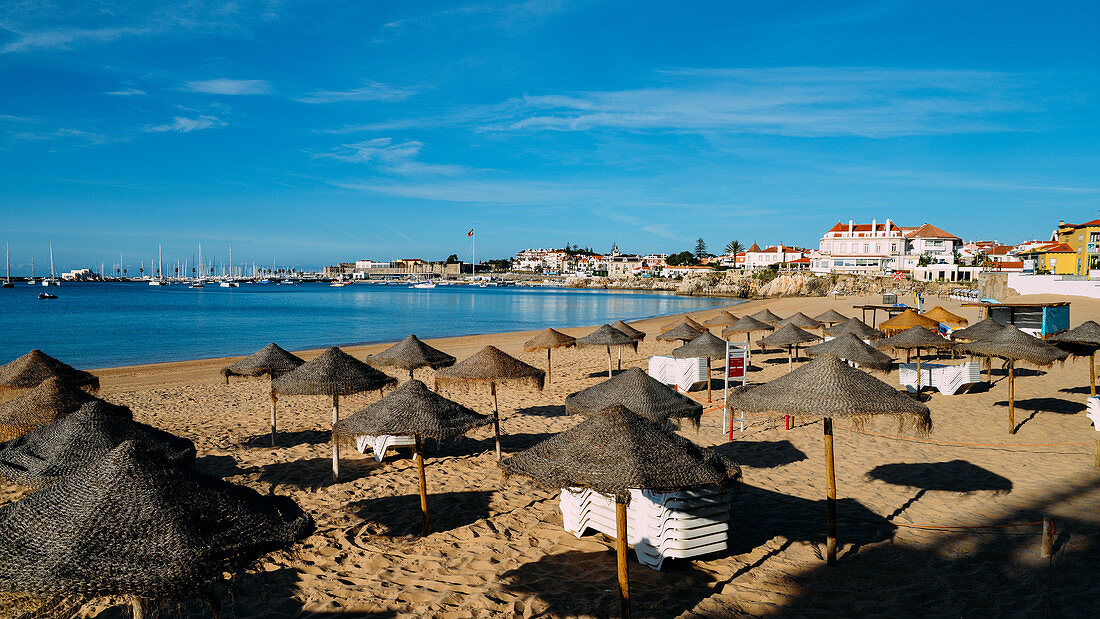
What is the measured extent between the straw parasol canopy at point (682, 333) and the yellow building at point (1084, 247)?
51685 millimetres

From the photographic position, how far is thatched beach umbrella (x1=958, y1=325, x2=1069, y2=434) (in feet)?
36.0

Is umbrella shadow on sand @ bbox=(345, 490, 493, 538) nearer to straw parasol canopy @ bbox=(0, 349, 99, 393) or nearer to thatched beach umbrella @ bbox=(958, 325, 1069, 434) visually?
straw parasol canopy @ bbox=(0, 349, 99, 393)

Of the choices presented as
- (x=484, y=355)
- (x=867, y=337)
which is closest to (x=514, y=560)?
(x=484, y=355)

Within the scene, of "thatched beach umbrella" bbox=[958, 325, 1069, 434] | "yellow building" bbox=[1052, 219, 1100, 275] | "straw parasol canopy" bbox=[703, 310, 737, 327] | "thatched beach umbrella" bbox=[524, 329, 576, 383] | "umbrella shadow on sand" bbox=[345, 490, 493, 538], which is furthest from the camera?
"yellow building" bbox=[1052, 219, 1100, 275]

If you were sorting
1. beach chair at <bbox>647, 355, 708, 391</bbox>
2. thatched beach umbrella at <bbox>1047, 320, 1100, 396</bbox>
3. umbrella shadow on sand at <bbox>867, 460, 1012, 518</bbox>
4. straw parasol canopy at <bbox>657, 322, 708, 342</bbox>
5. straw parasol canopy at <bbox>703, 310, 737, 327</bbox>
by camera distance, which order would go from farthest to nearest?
straw parasol canopy at <bbox>703, 310, 737, 327</bbox>
straw parasol canopy at <bbox>657, 322, 708, 342</bbox>
beach chair at <bbox>647, 355, 708, 391</bbox>
thatched beach umbrella at <bbox>1047, 320, 1100, 396</bbox>
umbrella shadow on sand at <bbox>867, 460, 1012, 518</bbox>

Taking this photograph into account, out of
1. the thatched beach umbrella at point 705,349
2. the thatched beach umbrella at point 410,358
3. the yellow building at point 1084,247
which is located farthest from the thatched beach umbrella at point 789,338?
the yellow building at point 1084,247

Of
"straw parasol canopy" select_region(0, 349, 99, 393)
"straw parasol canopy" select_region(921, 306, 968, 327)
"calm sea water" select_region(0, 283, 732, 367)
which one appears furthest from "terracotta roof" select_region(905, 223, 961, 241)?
"straw parasol canopy" select_region(0, 349, 99, 393)

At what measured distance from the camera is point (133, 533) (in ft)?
11.6

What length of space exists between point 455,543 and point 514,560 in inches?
35.1

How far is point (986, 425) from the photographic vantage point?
39.5 ft

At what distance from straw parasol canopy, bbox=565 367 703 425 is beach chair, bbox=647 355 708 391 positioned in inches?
319

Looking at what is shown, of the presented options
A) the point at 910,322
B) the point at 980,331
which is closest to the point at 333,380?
the point at 980,331

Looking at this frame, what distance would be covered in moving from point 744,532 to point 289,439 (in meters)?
8.84

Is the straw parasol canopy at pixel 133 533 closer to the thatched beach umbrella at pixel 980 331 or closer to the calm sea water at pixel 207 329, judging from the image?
the thatched beach umbrella at pixel 980 331
